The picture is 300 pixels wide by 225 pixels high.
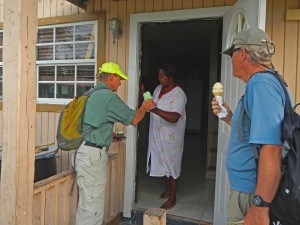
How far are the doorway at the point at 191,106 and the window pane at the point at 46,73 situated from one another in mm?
1267

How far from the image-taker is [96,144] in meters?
2.28

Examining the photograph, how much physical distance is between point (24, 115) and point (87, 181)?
2.63 ft

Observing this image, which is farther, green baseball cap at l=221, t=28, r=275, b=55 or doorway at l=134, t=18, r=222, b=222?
doorway at l=134, t=18, r=222, b=222

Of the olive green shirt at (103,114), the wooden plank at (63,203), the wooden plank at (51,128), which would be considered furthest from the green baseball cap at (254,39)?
the wooden plank at (51,128)

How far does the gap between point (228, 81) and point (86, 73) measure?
1.67m

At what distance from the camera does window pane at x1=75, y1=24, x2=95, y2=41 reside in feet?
10.8

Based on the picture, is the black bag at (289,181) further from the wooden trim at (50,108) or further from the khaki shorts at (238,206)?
the wooden trim at (50,108)

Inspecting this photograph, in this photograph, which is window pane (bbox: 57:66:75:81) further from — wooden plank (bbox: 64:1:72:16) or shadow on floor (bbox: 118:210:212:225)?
shadow on floor (bbox: 118:210:212:225)

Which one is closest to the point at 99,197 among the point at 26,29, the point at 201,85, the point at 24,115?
the point at 24,115

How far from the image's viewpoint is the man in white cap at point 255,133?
3.92 ft

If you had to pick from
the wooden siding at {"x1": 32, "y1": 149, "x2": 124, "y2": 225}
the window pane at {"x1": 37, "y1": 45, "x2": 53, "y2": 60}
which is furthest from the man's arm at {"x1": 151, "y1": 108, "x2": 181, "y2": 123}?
the window pane at {"x1": 37, "y1": 45, "x2": 53, "y2": 60}

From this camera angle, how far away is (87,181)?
7.54ft

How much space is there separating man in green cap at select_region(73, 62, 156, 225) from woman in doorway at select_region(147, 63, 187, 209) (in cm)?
91

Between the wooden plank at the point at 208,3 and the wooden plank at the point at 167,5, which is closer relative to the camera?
the wooden plank at the point at 208,3
